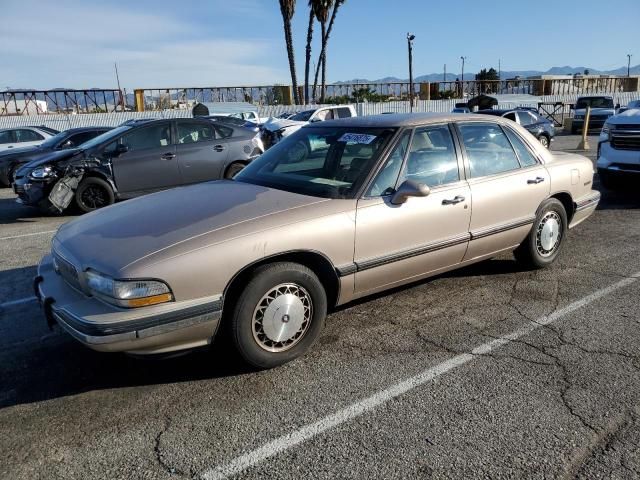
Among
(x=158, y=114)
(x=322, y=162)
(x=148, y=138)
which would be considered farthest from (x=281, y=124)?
(x=322, y=162)

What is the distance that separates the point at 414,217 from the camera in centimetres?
379

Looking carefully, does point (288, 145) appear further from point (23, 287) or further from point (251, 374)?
point (23, 287)

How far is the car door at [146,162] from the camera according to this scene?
338 inches

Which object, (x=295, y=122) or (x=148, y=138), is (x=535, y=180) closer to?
(x=148, y=138)

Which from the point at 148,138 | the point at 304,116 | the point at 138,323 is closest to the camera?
the point at 138,323

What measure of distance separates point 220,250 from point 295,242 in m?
0.49

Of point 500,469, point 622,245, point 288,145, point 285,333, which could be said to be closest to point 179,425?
point 285,333

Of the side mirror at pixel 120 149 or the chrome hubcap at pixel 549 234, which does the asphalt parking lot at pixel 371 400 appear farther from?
the side mirror at pixel 120 149

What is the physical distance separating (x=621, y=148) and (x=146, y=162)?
7706mm

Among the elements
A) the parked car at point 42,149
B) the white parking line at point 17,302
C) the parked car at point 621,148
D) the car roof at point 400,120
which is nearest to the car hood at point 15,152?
the parked car at point 42,149

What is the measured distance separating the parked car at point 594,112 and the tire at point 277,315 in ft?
71.9

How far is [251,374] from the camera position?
128 inches

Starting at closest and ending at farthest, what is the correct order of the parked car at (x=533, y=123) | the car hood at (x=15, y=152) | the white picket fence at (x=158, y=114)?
the car hood at (x=15, y=152) < the parked car at (x=533, y=123) < the white picket fence at (x=158, y=114)

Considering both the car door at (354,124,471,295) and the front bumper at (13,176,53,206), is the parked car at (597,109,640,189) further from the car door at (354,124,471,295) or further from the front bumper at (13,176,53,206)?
the front bumper at (13,176,53,206)
